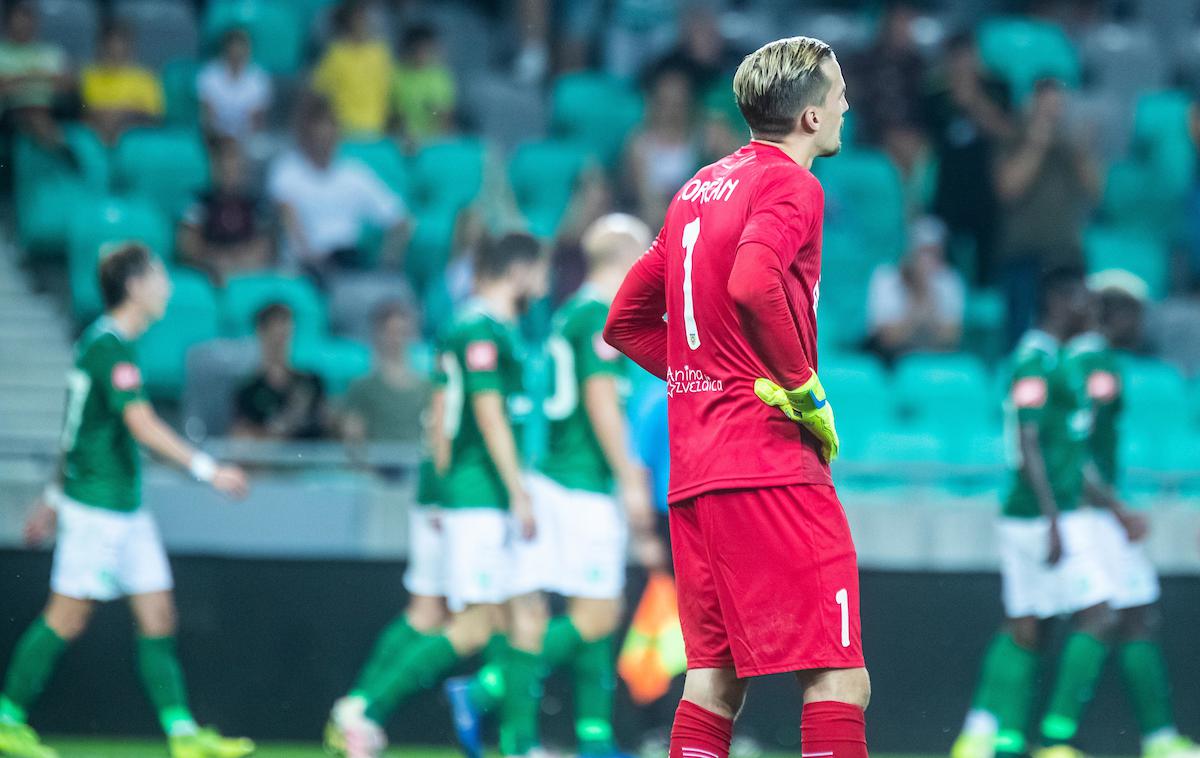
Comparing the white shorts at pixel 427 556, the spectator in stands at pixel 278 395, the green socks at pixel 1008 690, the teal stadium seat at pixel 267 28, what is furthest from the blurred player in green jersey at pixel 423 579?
the teal stadium seat at pixel 267 28

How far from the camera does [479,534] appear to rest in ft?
20.5

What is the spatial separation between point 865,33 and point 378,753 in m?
6.89

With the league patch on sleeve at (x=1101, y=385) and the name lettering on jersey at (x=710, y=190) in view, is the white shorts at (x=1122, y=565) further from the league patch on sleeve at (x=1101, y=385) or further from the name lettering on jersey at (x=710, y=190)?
the name lettering on jersey at (x=710, y=190)

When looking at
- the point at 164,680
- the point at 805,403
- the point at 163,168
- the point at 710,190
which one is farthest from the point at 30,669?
the point at 163,168

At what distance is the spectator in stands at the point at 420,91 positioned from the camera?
34.4 ft

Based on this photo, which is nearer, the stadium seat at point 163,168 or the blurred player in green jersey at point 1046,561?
the blurred player in green jersey at point 1046,561

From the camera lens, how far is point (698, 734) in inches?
146

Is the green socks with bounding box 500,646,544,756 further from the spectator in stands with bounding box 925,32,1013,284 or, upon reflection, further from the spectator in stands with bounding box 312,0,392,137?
the spectator in stands with bounding box 312,0,392,137

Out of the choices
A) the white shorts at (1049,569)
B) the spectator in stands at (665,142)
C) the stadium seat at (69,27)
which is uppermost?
the stadium seat at (69,27)

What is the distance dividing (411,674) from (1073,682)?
255 cm

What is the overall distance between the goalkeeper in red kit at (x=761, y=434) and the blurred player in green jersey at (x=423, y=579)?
2692 mm

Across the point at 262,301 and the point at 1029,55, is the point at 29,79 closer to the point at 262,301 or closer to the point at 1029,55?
the point at 262,301

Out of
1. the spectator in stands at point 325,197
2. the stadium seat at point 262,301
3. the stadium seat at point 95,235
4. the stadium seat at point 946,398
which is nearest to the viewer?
the stadium seat at point 946,398

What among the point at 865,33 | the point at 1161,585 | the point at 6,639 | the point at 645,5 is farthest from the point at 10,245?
the point at 1161,585
